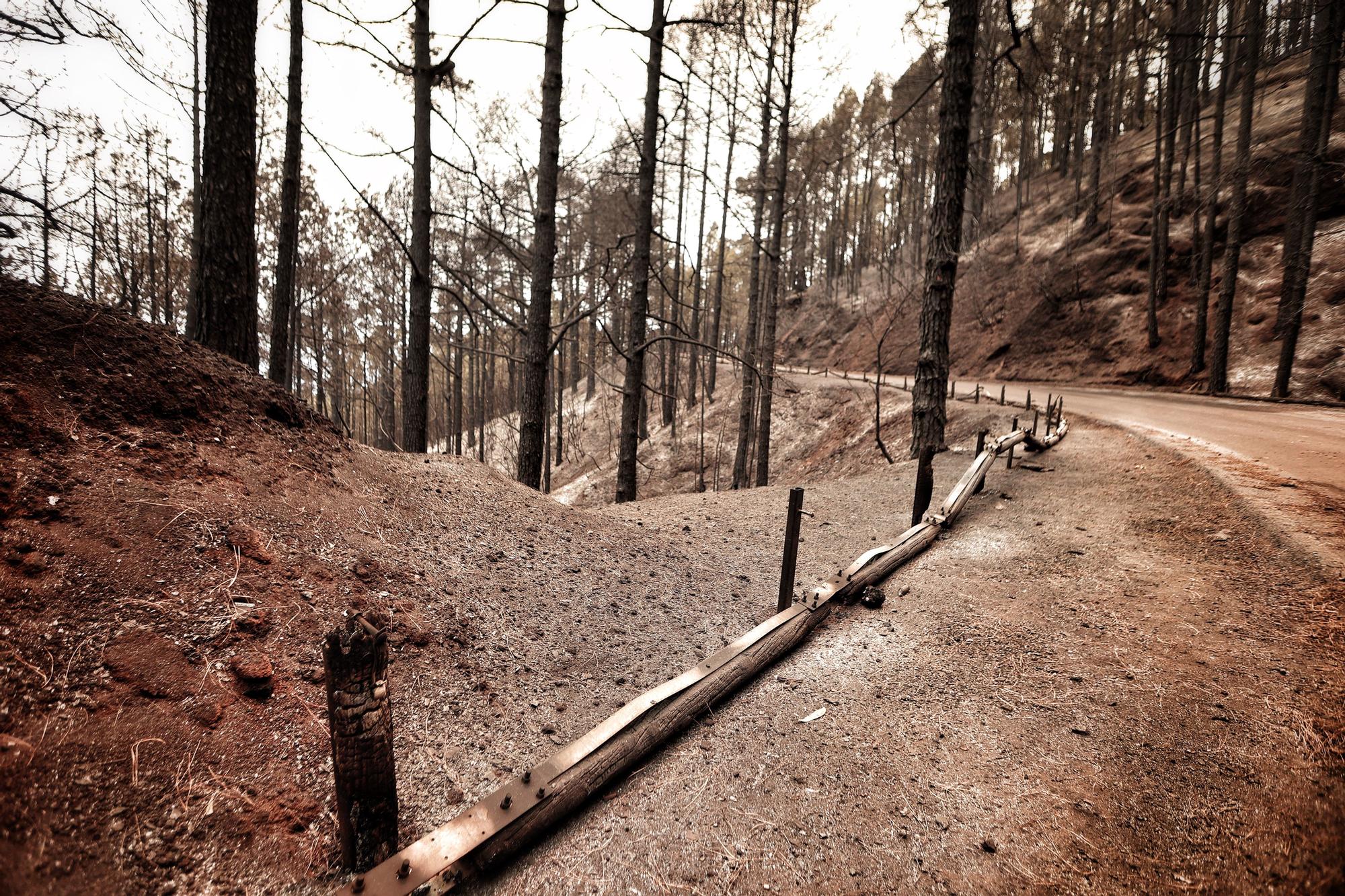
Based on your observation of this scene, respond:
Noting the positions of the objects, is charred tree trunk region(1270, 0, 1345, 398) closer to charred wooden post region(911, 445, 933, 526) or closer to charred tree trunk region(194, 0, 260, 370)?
charred wooden post region(911, 445, 933, 526)

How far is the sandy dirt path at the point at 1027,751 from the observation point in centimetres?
213

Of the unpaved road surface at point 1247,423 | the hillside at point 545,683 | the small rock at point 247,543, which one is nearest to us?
the hillside at point 545,683

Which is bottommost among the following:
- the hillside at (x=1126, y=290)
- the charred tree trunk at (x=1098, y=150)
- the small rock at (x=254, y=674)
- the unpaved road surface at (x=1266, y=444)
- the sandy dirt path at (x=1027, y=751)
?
the sandy dirt path at (x=1027, y=751)

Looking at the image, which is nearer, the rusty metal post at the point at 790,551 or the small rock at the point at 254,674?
the small rock at the point at 254,674

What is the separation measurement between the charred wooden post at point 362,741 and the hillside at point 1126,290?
1872 cm

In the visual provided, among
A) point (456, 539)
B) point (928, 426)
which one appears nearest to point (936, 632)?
point (456, 539)

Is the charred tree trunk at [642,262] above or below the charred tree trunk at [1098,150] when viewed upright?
A: below

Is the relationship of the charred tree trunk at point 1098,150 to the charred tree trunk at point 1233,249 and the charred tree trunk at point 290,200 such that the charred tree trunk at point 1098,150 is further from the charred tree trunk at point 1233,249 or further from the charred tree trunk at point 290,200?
the charred tree trunk at point 290,200

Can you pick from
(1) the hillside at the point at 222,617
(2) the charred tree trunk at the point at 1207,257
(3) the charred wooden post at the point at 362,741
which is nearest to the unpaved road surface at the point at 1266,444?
(2) the charred tree trunk at the point at 1207,257

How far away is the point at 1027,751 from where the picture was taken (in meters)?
2.73

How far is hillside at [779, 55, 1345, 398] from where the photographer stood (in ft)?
53.8

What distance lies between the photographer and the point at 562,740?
118 inches

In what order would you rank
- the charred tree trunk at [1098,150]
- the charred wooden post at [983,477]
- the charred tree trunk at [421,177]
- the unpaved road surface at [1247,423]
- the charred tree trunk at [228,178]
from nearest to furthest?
the charred tree trunk at [228,178], the unpaved road surface at [1247,423], the charred wooden post at [983,477], the charred tree trunk at [421,177], the charred tree trunk at [1098,150]

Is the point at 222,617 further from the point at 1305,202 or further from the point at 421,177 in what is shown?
the point at 1305,202
